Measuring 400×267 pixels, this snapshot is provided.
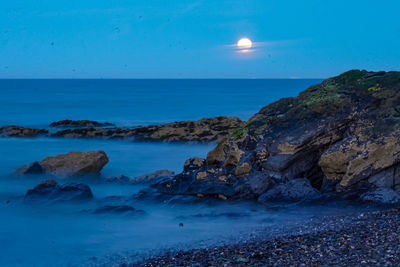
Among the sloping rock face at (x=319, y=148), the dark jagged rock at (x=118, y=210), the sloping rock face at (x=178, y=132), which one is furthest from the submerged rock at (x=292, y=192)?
the sloping rock face at (x=178, y=132)

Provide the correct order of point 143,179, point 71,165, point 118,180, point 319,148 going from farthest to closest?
1. point 71,165
2. point 118,180
3. point 143,179
4. point 319,148

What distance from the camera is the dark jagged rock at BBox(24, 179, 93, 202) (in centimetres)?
1515

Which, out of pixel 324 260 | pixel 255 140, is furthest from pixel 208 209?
pixel 324 260

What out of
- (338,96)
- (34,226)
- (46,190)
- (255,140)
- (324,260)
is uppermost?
(338,96)

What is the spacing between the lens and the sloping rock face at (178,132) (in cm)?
2961

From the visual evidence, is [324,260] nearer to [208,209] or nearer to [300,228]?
[300,228]

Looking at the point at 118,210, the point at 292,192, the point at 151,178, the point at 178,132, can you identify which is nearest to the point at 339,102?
the point at 292,192

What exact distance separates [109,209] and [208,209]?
3.25 meters

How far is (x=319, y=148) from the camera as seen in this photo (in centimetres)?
1437

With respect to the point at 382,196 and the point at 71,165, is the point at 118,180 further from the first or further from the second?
the point at 382,196

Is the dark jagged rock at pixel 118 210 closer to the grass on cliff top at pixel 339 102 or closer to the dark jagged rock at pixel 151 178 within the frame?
the dark jagged rock at pixel 151 178

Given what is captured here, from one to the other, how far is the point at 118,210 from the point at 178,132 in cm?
1660

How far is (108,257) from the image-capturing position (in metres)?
10.2

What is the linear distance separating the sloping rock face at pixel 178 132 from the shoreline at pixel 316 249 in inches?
719
